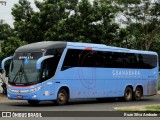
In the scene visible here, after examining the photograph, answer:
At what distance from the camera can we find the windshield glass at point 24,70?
22812 mm

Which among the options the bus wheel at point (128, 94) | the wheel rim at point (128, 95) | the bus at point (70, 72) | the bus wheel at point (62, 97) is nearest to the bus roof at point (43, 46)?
the bus at point (70, 72)

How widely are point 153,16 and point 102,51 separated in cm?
2167

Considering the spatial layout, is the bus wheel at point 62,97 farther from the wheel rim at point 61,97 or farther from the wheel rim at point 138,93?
the wheel rim at point 138,93

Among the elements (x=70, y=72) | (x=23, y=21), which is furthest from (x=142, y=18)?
(x=70, y=72)

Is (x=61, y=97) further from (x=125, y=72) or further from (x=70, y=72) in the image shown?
(x=125, y=72)

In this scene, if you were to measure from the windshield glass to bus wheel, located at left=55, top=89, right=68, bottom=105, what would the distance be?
173 centimetres

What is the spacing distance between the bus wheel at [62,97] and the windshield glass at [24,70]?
5.67ft

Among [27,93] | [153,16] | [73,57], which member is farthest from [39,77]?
[153,16]

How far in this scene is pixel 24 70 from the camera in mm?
23156

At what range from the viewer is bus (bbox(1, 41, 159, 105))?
2291cm

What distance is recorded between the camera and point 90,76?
25734 mm

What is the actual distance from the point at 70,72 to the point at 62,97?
1325 mm

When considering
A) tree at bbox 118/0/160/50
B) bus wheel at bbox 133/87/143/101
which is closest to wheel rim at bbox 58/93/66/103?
bus wheel at bbox 133/87/143/101

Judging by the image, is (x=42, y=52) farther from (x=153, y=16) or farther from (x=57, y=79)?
(x=153, y=16)
